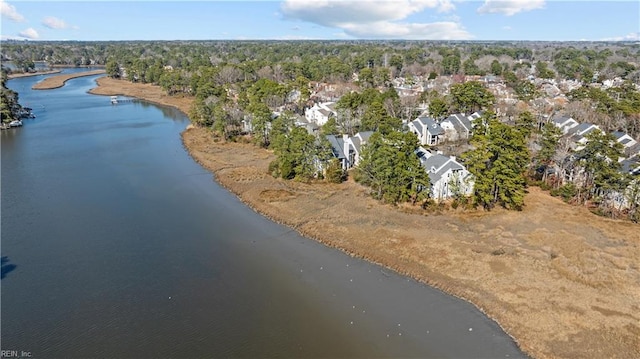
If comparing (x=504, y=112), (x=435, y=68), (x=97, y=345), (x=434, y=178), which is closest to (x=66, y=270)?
(x=97, y=345)

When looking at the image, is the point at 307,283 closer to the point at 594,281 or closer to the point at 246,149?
the point at 594,281

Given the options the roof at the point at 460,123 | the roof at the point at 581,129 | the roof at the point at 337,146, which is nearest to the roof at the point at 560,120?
the roof at the point at 581,129

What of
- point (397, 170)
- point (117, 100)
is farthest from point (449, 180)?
point (117, 100)

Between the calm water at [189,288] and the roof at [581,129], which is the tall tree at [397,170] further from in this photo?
the roof at [581,129]

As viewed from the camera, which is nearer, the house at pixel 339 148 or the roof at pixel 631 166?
the roof at pixel 631 166

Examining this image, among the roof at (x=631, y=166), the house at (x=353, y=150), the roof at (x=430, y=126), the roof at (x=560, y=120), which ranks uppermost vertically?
the roof at (x=560, y=120)
